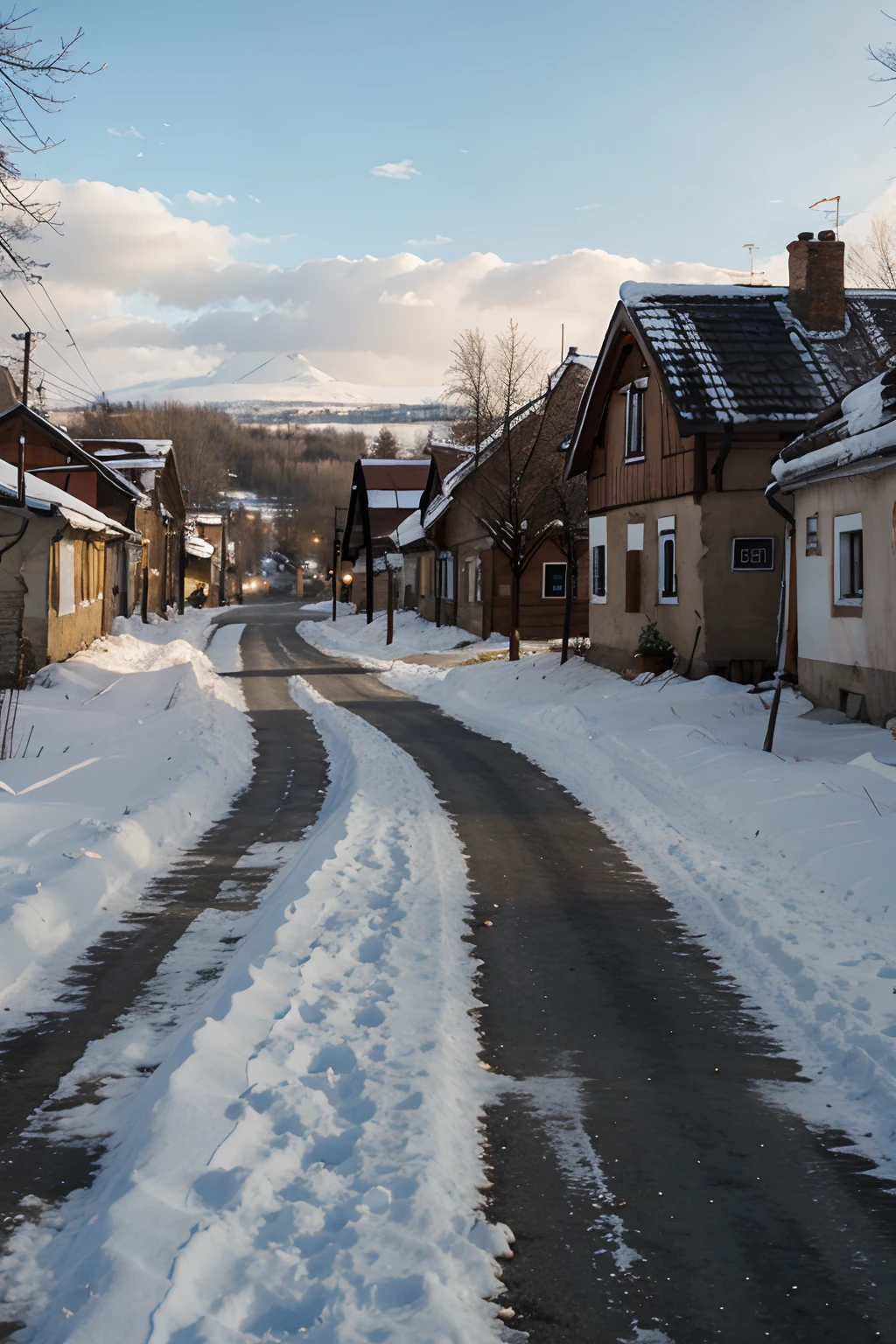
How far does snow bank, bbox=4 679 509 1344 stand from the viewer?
3174 millimetres

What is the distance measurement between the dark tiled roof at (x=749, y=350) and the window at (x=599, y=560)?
5230mm

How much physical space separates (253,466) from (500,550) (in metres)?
152

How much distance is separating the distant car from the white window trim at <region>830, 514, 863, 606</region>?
9596 centimetres

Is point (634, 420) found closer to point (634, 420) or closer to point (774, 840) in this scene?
point (634, 420)

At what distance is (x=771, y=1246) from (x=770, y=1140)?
2.61 ft

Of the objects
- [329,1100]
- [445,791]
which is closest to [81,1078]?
[329,1100]

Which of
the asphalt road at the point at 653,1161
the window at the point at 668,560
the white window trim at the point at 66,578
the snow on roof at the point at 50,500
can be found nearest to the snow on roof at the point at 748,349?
the window at the point at 668,560

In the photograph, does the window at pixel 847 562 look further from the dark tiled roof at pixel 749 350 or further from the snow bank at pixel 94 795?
the snow bank at pixel 94 795

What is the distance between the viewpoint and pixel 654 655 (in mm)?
20188

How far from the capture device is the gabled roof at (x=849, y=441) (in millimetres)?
12281

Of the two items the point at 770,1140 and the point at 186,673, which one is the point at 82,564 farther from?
the point at 770,1140

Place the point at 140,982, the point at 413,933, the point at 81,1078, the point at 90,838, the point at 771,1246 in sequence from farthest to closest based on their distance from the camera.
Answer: the point at 90,838, the point at 413,933, the point at 140,982, the point at 81,1078, the point at 771,1246

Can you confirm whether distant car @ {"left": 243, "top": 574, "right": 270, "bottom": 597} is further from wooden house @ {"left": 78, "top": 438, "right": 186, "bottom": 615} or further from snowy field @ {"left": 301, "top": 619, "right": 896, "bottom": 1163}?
snowy field @ {"left": 301, "top": 619, "right": 896, "bottom": 1163}

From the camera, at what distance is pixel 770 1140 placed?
4414 mm
